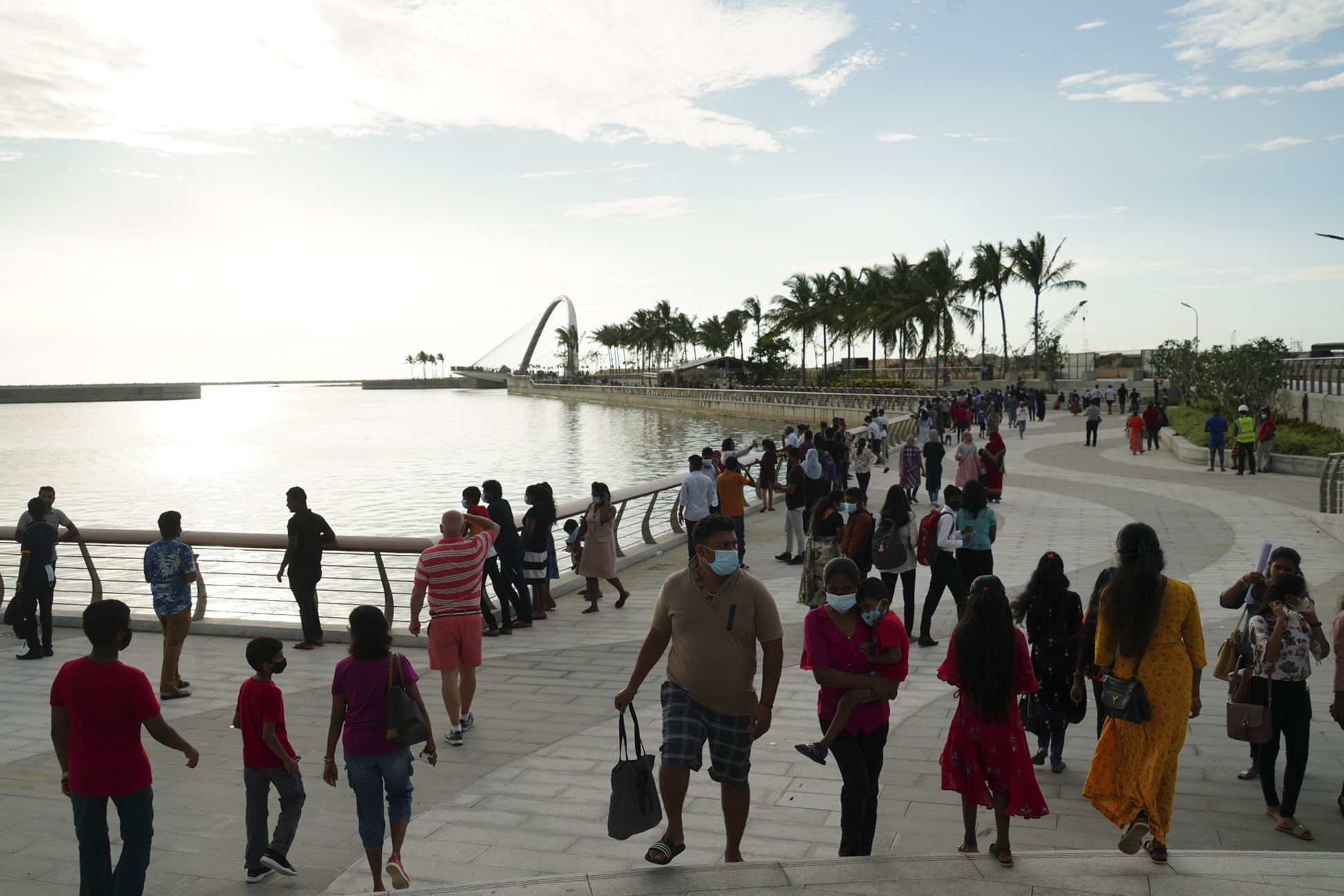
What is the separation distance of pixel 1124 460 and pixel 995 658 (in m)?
25.6

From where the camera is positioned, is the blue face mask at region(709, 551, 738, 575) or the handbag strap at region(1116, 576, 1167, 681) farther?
the handbag strap at region(1116, 576, 1167, 681)

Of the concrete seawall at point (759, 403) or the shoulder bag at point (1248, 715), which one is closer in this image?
the shoulder bag at point (1248, 715)

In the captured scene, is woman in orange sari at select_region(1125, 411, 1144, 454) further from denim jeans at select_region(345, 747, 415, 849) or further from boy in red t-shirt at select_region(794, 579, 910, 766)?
denim jeans at select_region(345, 747, 415, 849)

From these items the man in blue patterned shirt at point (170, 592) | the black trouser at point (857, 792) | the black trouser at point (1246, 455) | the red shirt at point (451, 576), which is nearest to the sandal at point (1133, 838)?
the black trouser at point (857, 792)

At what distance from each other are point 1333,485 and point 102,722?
17.1 m

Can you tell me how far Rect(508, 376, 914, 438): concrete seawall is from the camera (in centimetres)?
5825

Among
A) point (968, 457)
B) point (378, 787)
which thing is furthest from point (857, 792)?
point (968, 457)

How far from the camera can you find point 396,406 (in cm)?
14025

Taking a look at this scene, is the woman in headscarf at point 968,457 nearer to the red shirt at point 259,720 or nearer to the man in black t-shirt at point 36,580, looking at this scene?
the man in black t-shirt at point 36,580

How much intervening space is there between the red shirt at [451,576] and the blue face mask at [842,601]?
3.04 meters

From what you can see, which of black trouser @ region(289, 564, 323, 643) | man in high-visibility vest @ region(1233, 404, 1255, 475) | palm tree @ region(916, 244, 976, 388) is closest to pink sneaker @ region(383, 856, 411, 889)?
black trouser @ region(289, 564, 323, 643)

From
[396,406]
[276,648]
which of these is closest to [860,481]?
[276,648]

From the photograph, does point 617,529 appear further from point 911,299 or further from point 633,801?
point 911,299

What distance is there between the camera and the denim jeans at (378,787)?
14.7ft
